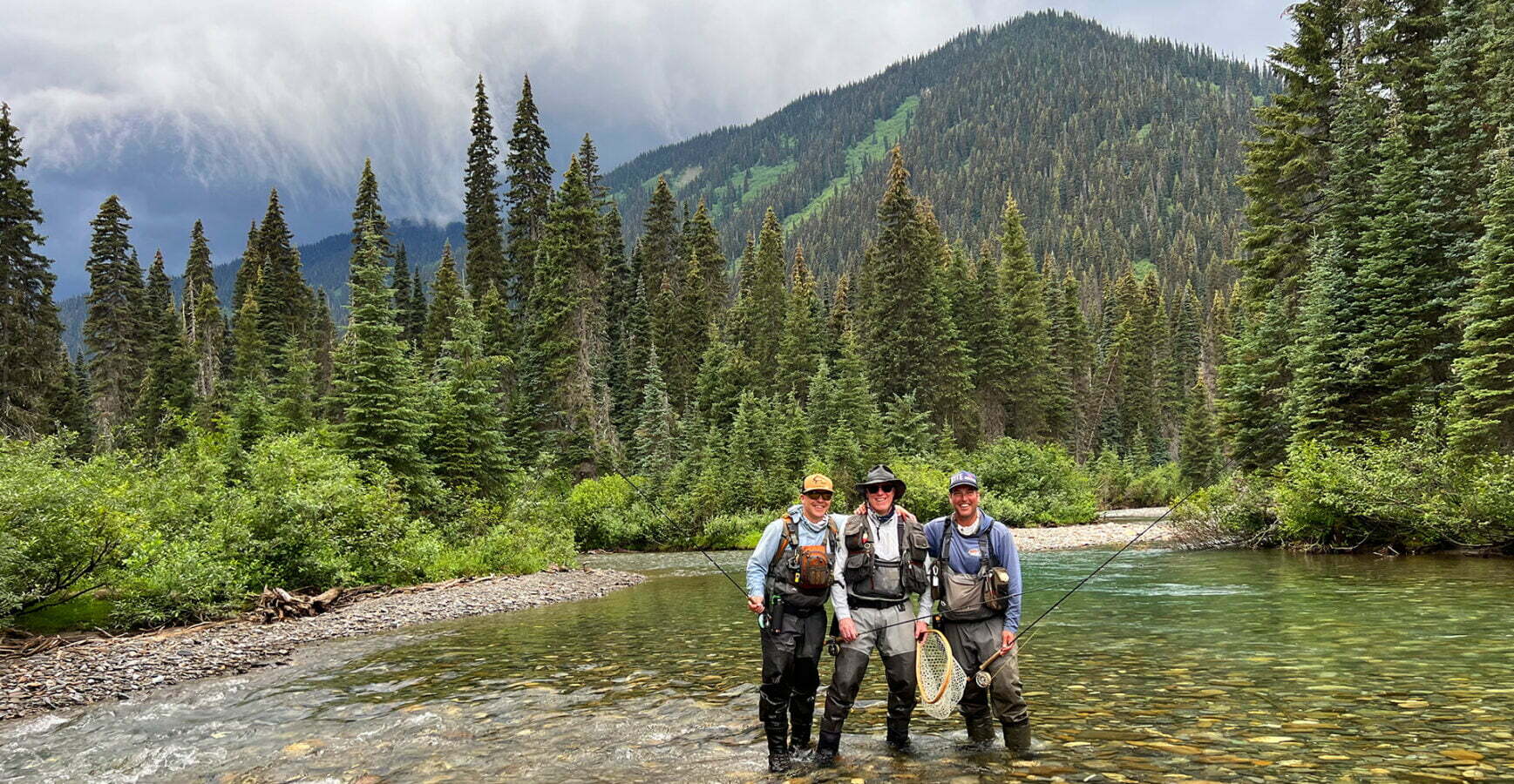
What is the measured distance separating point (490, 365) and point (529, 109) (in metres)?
29.9

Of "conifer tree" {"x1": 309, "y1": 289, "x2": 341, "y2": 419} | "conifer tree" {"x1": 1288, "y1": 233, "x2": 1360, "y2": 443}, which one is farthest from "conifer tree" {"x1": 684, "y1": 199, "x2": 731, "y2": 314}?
"conifer tree" {"x1": 1288, "y1": 233, "x2": 1360, "y2": 443}

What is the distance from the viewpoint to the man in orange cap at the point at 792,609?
6.20 m

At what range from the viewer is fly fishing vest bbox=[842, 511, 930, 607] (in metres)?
6.33

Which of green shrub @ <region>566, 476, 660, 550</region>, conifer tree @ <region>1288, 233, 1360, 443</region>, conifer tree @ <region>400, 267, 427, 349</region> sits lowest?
green shrub @ <region>566, 476, 660, 550</region>

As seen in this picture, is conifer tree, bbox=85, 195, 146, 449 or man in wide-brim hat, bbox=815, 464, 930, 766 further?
conifer tree, bbox=85, 195, 146, 449

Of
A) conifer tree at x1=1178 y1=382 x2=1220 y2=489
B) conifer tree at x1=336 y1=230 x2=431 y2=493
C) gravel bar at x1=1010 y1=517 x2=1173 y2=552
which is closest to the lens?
conifer tree at x1=336 y1=230 x2=431 y2=493

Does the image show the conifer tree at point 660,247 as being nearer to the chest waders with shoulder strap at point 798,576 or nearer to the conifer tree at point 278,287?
the conifer tree at point 278,287

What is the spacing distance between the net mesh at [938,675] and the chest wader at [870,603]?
155 mm

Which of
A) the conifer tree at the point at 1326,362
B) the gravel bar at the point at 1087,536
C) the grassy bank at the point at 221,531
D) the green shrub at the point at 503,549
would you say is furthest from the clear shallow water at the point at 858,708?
the gravel bar at the point at 1087,536

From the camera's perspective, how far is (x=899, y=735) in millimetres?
6570

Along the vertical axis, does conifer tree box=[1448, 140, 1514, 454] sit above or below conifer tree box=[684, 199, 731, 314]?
below

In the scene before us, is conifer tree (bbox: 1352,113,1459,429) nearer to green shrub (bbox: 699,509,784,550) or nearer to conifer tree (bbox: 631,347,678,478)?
green shrub (bbox: 699,509,784,550)

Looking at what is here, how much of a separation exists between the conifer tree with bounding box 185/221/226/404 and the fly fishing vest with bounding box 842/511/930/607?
179 feet

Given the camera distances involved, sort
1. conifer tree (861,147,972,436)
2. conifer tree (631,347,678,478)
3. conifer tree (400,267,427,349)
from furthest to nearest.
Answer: conifer tree (400,267,427,349) → conifer tree (861,147,972,436) → conifer tree (631,347,678,478)
